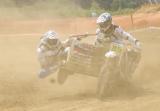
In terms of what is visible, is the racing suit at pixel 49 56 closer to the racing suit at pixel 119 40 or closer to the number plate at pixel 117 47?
the racing suit at pixel 119 40

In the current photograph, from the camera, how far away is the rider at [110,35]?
10398 mm

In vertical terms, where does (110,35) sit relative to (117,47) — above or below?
above

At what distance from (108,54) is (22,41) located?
13.6m

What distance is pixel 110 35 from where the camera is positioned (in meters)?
10.8

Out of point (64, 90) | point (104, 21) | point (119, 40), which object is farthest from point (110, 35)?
point (64, 90)

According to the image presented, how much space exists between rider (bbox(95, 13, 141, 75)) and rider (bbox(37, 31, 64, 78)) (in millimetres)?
839

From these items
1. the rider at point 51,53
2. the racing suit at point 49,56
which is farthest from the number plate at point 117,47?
the racing suit at point 49,56

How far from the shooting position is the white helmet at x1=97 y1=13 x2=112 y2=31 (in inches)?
408

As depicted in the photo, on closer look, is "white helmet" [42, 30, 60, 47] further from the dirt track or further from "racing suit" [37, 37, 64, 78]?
the dirt track

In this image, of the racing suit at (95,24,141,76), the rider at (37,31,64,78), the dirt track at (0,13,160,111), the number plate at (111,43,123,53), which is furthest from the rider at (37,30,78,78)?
the number plate at (111,43,123,53)

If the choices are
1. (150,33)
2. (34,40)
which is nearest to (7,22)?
(34,40)

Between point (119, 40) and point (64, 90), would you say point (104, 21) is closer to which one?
point (119, 40)

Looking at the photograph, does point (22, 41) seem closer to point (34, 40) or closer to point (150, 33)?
point (34, 40)

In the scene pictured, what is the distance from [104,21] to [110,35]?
50cm
